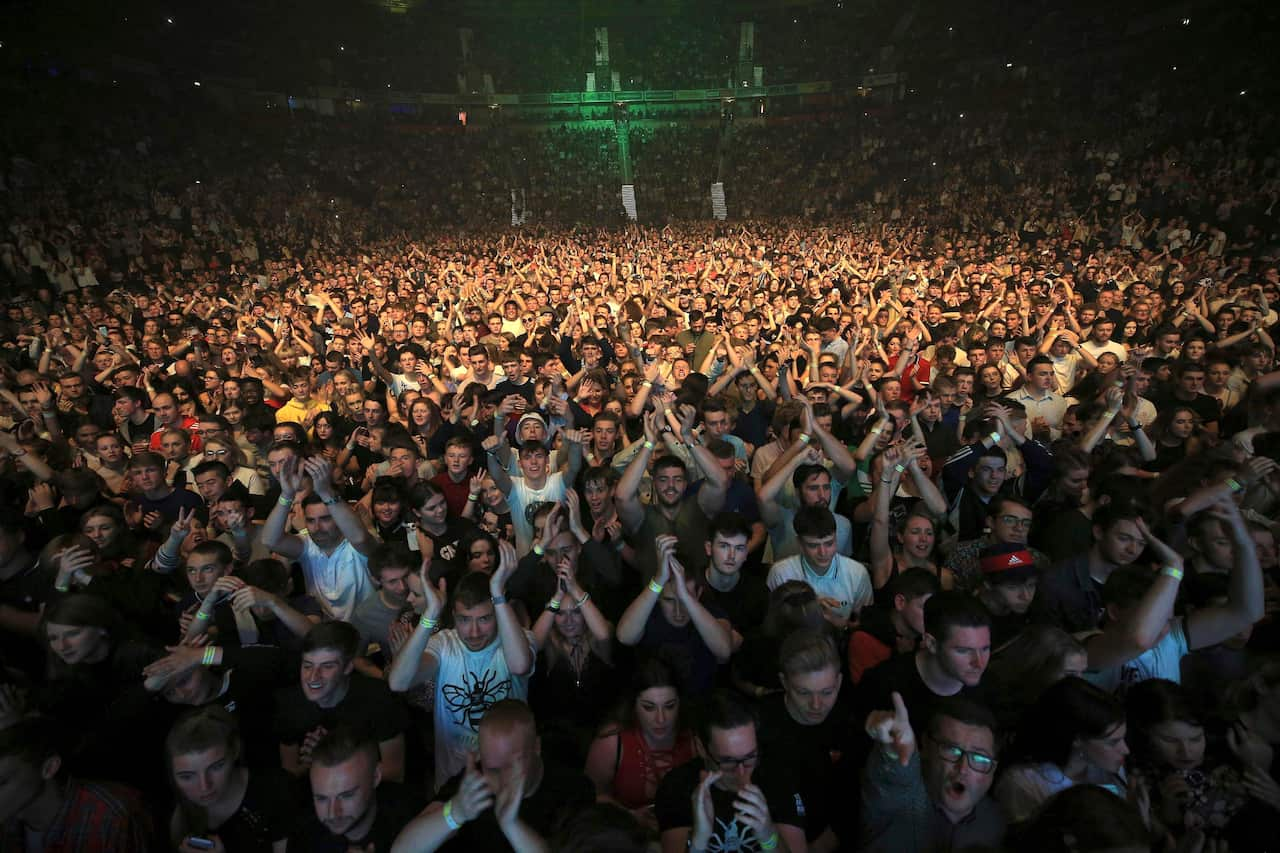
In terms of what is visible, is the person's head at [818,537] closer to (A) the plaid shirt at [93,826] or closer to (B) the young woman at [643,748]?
(B) the young woman at [643,748]

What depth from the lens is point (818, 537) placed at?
368 cm

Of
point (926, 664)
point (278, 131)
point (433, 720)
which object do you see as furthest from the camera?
point (278, 131)

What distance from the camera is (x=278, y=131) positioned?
29047 mm

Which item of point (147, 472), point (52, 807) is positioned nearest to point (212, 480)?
point (147, 472)

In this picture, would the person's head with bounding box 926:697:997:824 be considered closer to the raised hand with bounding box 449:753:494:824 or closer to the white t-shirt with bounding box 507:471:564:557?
the raised hand with bounding box 449:753:494:824

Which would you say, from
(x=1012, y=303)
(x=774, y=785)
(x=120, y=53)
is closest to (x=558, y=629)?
(x=774, y=785)

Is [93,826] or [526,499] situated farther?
[526,499]

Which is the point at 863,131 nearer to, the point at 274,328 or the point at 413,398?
the point at 274,328

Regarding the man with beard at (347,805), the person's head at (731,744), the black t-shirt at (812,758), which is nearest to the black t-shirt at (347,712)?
the man with beard at (347,805)

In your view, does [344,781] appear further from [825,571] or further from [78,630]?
[825,571]

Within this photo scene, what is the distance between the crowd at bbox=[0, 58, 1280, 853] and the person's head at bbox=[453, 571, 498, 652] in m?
0.02

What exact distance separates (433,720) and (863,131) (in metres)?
35.7

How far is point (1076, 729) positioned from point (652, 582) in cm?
177

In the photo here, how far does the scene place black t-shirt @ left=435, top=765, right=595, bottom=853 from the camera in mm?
2418
